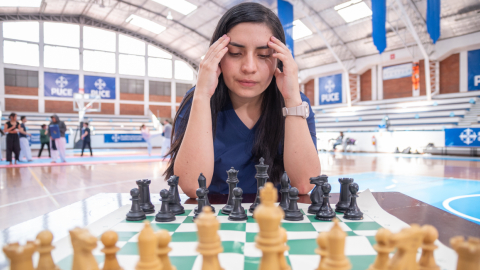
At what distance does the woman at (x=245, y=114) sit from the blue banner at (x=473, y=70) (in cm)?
1250

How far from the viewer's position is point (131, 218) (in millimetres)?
770

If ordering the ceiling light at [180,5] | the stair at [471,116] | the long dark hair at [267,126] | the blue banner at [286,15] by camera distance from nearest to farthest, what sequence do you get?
the long dark hair at [267,126]
the blue banner at [286,15]
the stair at [471,116]
the ceiling light at [180,5]

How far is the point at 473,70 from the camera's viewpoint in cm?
1055

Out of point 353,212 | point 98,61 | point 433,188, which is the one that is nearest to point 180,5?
point 98,61

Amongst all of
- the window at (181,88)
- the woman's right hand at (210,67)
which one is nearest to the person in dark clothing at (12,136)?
the woman's right hand at (210,67)

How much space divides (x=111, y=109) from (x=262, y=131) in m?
16.9

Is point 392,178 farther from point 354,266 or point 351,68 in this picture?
point 351,68

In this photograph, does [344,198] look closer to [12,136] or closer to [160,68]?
[12,136]

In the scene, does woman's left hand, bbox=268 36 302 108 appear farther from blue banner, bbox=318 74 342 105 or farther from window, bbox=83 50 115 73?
window, bbox=83 50 115 73

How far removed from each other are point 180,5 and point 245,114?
12610mm

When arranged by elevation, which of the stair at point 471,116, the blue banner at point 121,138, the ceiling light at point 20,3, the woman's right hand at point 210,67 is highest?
the ceiling light at point 20,3

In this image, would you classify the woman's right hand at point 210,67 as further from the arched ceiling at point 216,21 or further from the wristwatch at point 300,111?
the arched ceiling at point 216,21

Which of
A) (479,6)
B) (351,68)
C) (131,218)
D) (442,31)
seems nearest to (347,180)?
(131,218)

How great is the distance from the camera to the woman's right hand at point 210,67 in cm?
106
